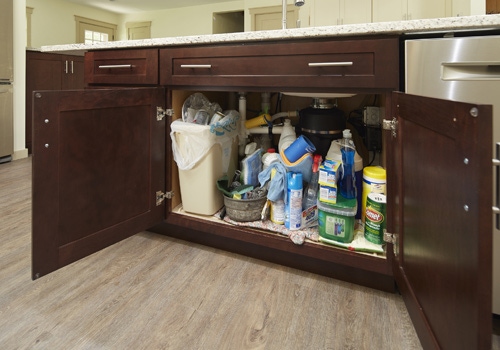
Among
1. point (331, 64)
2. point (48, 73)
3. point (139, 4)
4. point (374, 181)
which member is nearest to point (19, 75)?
point (48, 73)

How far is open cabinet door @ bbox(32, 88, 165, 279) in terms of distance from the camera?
3.00ft

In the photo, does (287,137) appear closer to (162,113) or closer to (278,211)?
(278,211)

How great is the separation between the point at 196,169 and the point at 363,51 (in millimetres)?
806

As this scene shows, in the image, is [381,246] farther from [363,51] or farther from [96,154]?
[96,154]

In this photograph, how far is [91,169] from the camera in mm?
1062

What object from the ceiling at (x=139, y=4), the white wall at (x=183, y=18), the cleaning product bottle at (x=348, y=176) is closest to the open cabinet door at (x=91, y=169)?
the cleaning product bottle at (x=348, y=176)

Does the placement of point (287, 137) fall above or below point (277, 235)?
above

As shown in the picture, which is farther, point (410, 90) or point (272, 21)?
point (272, 21)

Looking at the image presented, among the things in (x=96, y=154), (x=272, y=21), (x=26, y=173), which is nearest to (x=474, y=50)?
(x=96, y=154)

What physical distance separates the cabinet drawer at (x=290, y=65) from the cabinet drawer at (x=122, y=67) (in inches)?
2.3

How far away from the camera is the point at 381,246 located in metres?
1.08

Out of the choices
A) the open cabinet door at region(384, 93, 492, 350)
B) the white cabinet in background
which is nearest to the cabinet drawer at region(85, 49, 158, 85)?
the open cabinet door at region(384, 93, 492, 350)

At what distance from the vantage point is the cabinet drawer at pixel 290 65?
96 cm

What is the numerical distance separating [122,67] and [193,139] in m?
0.47
